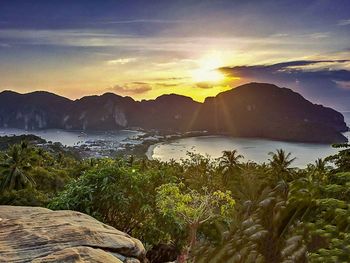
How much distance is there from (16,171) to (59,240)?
2660 centimetres

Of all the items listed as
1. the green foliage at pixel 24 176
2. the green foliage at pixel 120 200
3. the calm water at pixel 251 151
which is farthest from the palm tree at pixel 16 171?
the calm water at pixel 251 151

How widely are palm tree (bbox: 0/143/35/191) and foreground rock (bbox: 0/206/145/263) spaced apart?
2335cm

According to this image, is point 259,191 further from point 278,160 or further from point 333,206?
point 333,206

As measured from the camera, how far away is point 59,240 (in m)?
8.95

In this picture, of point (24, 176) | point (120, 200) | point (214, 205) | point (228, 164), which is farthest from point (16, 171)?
point (214, 205)

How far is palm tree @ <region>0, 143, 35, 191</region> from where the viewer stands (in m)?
33.2

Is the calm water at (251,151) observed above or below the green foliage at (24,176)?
below

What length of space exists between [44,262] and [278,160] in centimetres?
2848

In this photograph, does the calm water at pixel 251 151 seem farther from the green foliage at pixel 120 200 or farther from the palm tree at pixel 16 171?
the green foliage at pixel 120 200

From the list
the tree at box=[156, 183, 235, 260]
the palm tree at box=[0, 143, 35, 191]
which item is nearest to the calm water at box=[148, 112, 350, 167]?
the palm tree at box=[0, 143, 35, 191]

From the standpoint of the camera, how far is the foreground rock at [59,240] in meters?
8.25

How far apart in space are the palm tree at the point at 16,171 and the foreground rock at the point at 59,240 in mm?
23352

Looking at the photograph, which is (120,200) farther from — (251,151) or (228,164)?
(251,151)

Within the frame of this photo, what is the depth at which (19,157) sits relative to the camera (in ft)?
115
